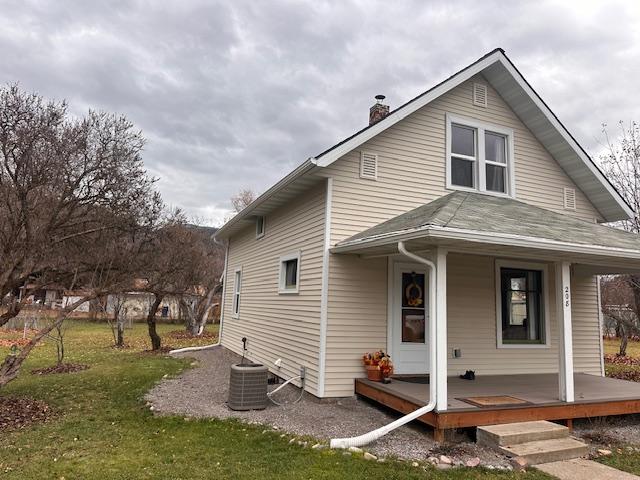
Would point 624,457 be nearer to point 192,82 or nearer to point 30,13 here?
point 30,13

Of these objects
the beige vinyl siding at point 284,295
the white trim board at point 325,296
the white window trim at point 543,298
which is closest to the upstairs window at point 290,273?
the beige vinyl siding at point 284,295

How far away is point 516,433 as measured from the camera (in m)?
4.90

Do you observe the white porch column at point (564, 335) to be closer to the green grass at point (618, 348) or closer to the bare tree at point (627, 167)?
the bare tree at point (627, 167)

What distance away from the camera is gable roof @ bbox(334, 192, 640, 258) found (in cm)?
517

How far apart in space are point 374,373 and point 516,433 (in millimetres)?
2209

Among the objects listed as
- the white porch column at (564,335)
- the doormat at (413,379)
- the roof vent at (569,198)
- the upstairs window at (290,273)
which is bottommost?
the doormat at (413,379)

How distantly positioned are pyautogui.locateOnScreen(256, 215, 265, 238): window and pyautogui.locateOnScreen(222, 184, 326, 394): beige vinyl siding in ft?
0.65

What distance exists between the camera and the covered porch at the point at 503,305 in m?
5.16

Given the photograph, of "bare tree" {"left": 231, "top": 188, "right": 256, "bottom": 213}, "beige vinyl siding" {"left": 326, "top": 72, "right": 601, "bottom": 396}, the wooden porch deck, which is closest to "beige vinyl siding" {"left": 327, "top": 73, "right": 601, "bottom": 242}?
"beige vinyl siding" {"left": 326, "top": 72, "right": 601, "bottom": 396}

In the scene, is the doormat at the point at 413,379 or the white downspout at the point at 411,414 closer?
the white downspout at the point at 411,414

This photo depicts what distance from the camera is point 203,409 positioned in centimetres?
632

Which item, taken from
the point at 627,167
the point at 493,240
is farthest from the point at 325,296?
the point at 627,167

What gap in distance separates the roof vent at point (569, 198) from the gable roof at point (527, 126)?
24cm

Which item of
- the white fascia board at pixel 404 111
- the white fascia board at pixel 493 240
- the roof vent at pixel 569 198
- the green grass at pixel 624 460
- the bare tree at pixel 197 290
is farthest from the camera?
the bare tree at pixel 197 290
